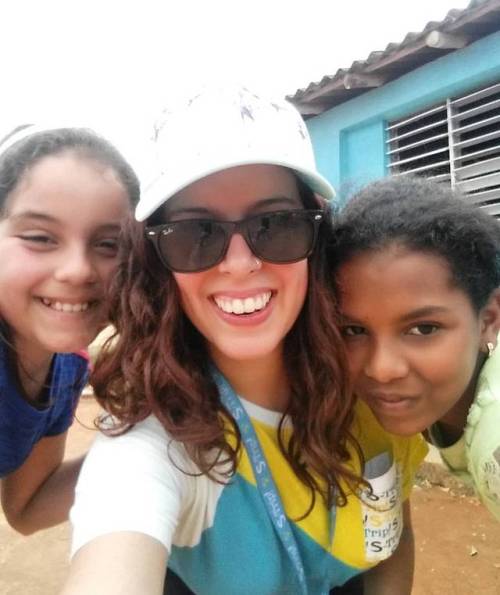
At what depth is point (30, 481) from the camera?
208 centimetres

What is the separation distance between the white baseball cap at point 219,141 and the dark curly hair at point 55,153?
0.42 meters

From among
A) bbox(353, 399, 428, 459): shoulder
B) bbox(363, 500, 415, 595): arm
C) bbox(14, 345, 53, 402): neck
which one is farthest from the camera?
bbox(14, 345, 53, 402): neck

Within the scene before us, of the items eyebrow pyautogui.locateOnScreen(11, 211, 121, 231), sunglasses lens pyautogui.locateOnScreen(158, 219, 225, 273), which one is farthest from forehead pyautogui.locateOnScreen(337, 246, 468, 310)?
eyebrow pyautogui.locateOnScreen(11, 211, 121, 231)

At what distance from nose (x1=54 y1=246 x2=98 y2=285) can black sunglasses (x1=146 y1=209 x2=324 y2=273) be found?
1.13 feet

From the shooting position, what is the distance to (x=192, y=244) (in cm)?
122

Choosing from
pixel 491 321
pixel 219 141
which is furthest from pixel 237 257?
pixel 491 321

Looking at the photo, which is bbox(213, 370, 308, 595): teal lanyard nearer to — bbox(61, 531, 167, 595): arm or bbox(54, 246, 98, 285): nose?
bbox(61, 531, 167, 595): arm

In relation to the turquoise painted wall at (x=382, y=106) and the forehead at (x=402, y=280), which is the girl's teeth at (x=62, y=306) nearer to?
the forehead at (x=402, y=280)

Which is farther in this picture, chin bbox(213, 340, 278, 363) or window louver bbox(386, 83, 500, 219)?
window louver bbox(386, 83, 500, 219)

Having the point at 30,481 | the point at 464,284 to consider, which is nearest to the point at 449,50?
the point at 464,284

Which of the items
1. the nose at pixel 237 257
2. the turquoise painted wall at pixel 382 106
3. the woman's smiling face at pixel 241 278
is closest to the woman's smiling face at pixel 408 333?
the woman's smiling face at pixel 241 278

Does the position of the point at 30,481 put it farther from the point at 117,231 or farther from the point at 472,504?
the point at 472,504

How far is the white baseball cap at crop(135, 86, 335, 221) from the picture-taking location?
118 centimetres

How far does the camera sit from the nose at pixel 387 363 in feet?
4.66
